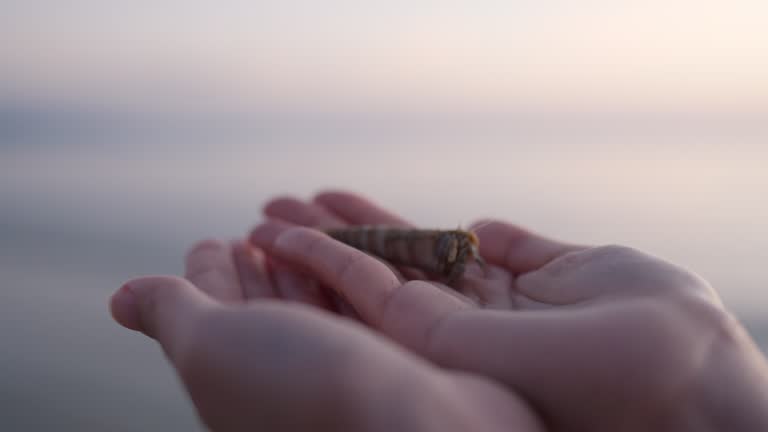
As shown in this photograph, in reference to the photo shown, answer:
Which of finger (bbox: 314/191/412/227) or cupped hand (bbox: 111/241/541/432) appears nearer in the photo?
cupped hand (bbox: 111/241/541/432)

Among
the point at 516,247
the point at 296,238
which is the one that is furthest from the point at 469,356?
the point at 516,247

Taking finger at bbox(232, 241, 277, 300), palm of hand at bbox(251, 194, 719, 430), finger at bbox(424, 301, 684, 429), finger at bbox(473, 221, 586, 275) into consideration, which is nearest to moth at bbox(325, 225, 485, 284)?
finger at bbox(473, 221, 586, 275)

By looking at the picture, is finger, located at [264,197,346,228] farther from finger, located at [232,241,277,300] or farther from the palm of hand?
the palm of hand

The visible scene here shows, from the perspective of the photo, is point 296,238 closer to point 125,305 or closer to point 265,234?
point 265,234

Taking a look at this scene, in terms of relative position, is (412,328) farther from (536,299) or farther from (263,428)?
(536,299)

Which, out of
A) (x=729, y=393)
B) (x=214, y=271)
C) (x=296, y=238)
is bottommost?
(x=729, y=393)
